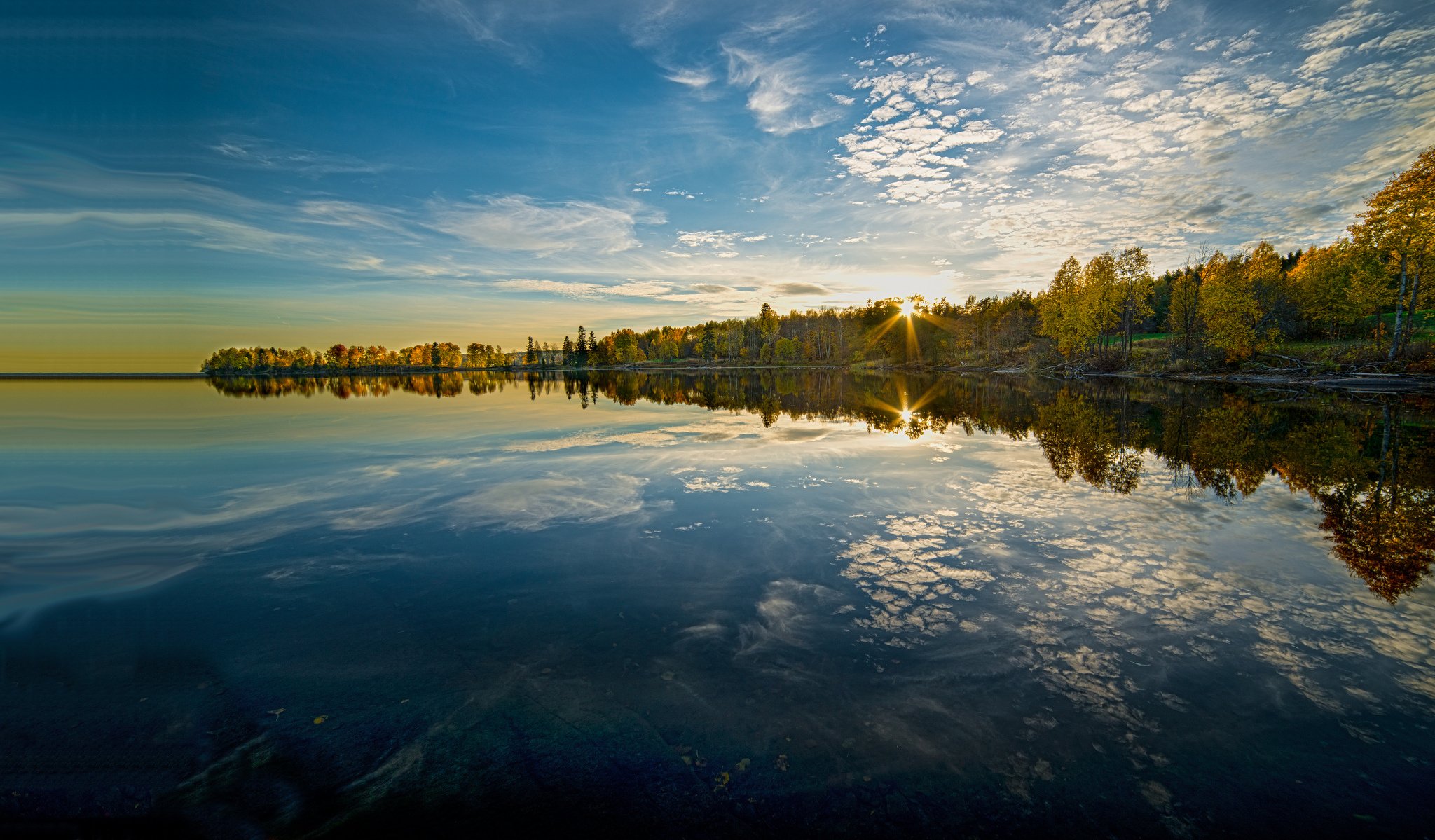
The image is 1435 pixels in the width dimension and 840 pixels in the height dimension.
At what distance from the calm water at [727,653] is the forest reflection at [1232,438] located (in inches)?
9.0

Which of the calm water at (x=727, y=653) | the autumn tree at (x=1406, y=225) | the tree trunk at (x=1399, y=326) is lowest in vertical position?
the calm water at (x=727, y=653)

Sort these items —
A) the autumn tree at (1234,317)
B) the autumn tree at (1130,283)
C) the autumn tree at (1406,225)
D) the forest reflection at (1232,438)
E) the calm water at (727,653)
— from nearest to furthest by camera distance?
the calm water at (727,653), the forest reflection at (1232,438), the autumn tree at (1406,225), the autumn tree at (1234,317), the autumn tree at (1130,283)

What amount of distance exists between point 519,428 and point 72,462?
50.4ft

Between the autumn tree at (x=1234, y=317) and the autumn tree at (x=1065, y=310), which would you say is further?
the autumn tree at (x=1065, y=310)

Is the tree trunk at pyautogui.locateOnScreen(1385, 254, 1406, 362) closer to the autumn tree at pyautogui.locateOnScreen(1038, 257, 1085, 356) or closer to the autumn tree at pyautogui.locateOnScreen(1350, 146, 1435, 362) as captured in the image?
the autumn tree at pyautogui.locateOnScreen(1350, 146, 1435, 362)

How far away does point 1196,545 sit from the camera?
34.5 ft

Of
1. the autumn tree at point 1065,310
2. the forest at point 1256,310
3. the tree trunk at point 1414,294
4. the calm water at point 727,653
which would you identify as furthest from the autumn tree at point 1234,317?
the calm water at point 727,653

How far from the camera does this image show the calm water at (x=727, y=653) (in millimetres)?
4680

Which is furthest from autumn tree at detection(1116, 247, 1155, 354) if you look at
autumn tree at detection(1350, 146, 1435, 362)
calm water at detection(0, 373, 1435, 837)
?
calm water at detection(0, 373, 1435, 837)

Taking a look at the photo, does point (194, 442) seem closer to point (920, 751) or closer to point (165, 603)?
point (165, 603)

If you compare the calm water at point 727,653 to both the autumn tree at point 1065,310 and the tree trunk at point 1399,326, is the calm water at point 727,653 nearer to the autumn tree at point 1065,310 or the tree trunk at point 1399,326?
the tree trunk at point 1399,326

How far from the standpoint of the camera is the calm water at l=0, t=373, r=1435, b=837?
468 centimetres

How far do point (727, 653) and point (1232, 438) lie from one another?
83.4ft

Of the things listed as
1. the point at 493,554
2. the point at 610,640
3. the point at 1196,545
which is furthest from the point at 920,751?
the point at 1196,545
